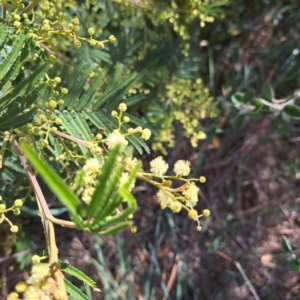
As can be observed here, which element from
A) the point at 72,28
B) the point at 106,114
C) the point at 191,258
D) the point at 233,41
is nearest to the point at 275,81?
the point at 233,41

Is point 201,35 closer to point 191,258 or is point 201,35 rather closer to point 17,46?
point 191,258

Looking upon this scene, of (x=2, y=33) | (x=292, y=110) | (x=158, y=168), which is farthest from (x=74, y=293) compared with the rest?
(x=292, y=110)

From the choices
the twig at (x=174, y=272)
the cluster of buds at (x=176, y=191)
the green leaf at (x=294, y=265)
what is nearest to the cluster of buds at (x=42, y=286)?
the cluster of buds at (x=176, y=191)

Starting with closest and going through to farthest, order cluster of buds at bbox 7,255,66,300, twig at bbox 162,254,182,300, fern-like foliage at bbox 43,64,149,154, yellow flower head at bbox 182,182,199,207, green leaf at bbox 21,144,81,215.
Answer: green leaf at bbox 21,144,81,215 < cluster of buds at bbox 7,255,66,300 < yellow flower head at bbox 182,182,199,207 < fern-like foliage at bbox 43,64,149,154 < twig at bbox 162,254,182,300

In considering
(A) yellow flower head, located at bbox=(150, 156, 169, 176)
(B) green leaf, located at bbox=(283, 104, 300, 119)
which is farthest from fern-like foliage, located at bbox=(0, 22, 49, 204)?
(B) green leaf, located at bbox=(283, 104, 300, 119)

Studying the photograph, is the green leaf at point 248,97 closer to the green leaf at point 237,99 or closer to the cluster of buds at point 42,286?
the green leaf at point 237,99

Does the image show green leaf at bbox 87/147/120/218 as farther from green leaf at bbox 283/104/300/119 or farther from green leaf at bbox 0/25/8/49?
green leaf at bbox 283/104/300/119

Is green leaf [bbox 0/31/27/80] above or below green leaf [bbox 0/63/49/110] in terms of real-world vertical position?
above

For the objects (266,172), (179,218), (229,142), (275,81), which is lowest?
(179,218)

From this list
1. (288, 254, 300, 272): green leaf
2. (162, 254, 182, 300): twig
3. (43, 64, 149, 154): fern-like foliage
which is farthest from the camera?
(162, 254, 182, 300): twig
